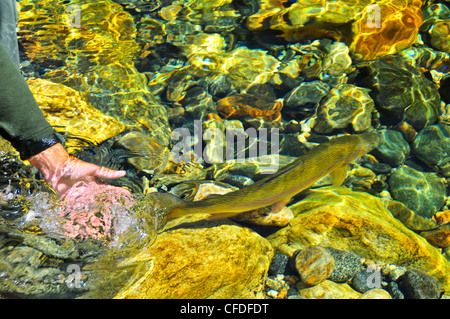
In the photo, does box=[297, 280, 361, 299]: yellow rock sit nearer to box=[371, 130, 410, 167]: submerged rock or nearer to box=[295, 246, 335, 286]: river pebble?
box=[295, 246, 335, 286]: river pebble

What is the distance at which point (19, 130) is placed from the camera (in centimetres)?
236

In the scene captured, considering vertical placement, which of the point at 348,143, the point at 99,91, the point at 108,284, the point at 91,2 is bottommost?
the point at 348,143

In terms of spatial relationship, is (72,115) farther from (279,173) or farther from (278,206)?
(278,206)

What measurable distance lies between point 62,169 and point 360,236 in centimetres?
338

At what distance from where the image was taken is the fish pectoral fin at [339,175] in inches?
177

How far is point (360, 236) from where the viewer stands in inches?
147

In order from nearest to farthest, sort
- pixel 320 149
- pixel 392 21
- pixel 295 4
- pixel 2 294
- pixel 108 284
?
pixel 2 294
pixel 108 284
pixel 320 149
pixel 392 21
pixel 295 4

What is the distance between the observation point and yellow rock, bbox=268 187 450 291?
3.62 metres

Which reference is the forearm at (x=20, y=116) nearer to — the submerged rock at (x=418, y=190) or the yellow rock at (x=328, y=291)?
the yellow rock at (x=328, y=291)

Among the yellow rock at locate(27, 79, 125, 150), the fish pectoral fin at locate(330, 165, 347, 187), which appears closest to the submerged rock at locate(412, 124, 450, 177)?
the fish pectoral fin at locate(330, 165, 347, 187)

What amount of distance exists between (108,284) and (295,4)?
587 cm

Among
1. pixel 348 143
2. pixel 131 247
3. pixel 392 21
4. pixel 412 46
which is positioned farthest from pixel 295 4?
pixel 131 247

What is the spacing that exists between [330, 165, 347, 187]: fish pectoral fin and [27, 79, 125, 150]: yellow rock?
330cm

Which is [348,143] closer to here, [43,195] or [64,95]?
[43,195]
